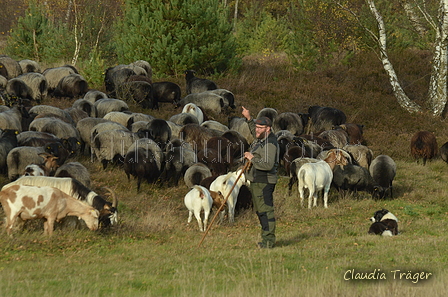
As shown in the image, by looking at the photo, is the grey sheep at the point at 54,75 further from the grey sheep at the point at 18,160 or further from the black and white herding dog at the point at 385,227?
the black and white herding dog at the point at 385,227

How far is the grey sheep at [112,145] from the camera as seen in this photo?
16469 millimetres

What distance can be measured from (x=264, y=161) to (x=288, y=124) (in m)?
12.6

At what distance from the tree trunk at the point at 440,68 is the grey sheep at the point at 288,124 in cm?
676

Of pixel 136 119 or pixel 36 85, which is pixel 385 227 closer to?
pixel 136 119

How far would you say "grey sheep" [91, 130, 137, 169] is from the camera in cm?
1647

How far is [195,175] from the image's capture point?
15094 millimetres

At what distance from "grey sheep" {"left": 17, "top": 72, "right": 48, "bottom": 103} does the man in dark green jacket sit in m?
15.6

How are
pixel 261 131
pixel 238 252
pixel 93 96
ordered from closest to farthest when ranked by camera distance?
pixel 238 252, pixel 261 131, pixel 93 96

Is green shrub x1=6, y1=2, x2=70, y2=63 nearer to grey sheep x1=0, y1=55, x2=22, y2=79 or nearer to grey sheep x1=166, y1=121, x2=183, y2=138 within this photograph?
grey sheep x1=0, y1=55, x2=22, y2=79

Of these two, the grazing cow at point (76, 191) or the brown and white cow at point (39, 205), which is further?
the grazing cow at point (76, 191)

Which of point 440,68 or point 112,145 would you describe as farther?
point 440,68

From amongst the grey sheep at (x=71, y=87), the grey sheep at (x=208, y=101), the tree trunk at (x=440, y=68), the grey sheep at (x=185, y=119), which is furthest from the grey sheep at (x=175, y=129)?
the tree trunk at (x=440, y=68)

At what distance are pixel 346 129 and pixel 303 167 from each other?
290 inches

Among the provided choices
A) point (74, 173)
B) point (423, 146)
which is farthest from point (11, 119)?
point (423, 146)
